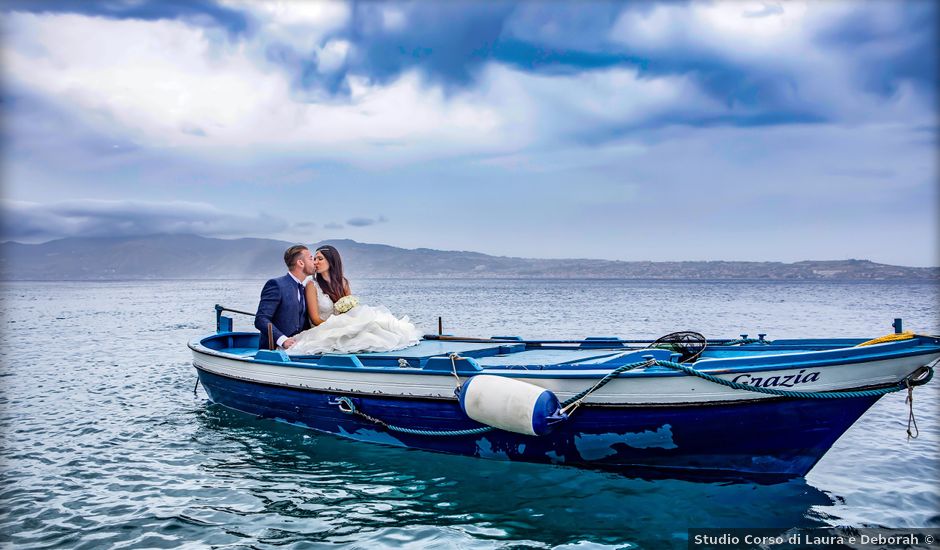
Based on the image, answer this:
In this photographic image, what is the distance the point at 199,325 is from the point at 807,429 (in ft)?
117

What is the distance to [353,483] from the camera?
8.14 meters

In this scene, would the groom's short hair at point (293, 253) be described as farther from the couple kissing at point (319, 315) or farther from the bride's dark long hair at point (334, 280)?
the bride's dark long hair at point (334, 280)

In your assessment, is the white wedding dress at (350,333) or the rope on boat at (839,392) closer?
the rope on boat at (839,392)

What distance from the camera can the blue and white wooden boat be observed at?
6715mm

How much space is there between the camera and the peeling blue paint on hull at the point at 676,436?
6.93 m

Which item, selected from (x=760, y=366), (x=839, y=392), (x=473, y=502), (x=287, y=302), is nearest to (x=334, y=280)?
(x=287, y=302)

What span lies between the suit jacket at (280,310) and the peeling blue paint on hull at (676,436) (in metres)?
3.38

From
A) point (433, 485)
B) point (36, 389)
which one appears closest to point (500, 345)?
point (433, 485)

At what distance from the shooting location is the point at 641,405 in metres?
7.14

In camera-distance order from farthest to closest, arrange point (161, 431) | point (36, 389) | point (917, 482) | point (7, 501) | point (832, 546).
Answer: point (36, 389), point (161, 431), point (917, 482), point (7, 501), point (832, 546)

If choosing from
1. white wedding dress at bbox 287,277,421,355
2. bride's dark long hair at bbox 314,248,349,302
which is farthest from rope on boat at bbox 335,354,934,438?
bride's dark long hair at bbox 314,248,349,302

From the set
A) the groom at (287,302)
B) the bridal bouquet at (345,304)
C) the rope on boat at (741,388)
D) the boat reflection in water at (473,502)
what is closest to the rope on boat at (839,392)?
the rope on boat at (741,388)

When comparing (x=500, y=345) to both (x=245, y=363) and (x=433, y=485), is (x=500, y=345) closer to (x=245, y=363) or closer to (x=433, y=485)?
(x=433, y=485)

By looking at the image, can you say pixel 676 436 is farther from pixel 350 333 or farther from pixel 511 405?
pixel 350 333
